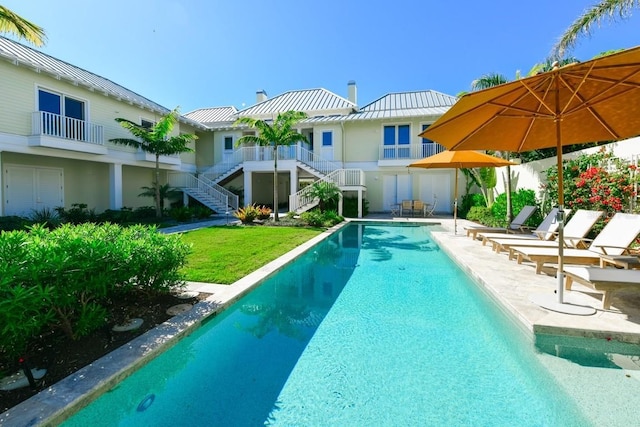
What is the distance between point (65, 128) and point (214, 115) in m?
13.3

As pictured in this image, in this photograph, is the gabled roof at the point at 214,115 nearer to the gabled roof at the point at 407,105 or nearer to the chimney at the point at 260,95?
the chimney at the point at 260,95

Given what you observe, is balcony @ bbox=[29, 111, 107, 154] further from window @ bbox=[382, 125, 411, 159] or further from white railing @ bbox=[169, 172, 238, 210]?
window @ bbox=[382, 125, 411, 159]

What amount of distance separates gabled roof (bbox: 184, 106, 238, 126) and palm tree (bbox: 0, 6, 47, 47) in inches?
524

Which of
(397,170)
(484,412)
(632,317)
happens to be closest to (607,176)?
(632,317)

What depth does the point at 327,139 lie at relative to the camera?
21453 mm

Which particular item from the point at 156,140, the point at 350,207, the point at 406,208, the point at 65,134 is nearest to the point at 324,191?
the point at 350,207

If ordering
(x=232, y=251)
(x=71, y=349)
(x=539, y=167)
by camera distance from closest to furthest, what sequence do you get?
1. (x=71, y=349)
2. (x=232, y=251)
3. (x=539, y=167)

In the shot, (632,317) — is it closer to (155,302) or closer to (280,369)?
(280,369)

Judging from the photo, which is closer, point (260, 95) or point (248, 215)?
point (248, 215)

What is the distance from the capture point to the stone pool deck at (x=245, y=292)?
2439mm

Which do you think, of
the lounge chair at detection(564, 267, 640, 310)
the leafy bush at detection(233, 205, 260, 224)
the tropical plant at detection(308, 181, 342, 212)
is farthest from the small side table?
the leafy bush at detection(233, 205, 260, 224)

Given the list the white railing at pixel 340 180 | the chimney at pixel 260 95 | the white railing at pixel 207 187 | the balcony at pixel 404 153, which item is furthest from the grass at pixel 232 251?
the chimney at pixel 260 95

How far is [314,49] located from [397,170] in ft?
29.8

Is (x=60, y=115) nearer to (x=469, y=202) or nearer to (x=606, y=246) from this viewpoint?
(x=606, y=246)
